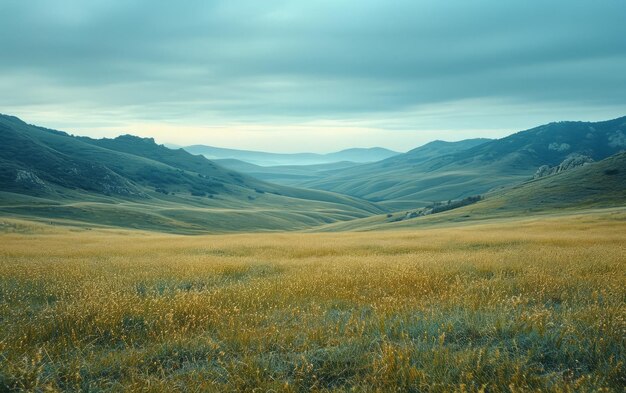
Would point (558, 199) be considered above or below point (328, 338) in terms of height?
below

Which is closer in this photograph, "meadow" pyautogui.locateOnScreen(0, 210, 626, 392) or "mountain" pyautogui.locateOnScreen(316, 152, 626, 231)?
"meadow" pyautogui.locateOnScreen(0, 210, 626, 392)

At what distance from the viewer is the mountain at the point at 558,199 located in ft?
307

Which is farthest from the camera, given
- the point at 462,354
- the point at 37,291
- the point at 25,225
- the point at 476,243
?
the point at 25,225

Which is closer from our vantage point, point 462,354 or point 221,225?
point 462,354

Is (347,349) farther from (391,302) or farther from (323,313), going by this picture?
(391,302)

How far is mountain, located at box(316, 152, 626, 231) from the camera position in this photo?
307 feet

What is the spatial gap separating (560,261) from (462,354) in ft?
37.0

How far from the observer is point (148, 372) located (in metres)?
6.12

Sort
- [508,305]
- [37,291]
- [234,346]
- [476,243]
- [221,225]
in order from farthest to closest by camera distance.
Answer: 1. [221,225]
2. [476,243]
3. [37,291]
4. [508,305]
5. [234,346]

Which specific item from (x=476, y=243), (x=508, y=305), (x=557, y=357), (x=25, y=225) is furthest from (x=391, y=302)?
(x=25, y=225)

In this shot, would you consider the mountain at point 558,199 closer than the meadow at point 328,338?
No

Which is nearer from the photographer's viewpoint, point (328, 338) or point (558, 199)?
point (328, 338)

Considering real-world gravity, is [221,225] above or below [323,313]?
below

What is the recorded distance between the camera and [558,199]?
366 ft
